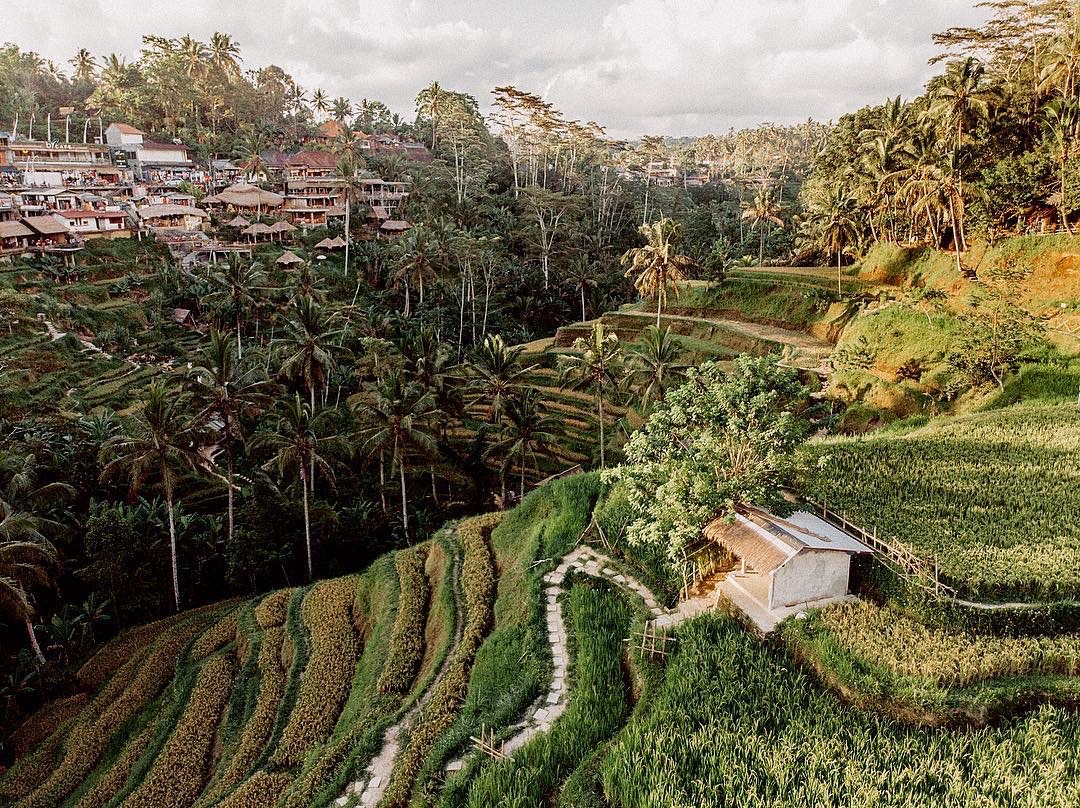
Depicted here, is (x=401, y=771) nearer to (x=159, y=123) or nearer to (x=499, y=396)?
(x=499, y=396)

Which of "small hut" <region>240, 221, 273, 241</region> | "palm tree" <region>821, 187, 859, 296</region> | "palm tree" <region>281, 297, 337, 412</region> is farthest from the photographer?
"small hut" <region>240, 221, 273, 241</region>

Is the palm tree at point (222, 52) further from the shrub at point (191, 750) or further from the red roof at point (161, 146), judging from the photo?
the shrub at point (191, 750)

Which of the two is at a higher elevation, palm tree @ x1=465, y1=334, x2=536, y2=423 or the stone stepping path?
palm tree @ x1=465, y1=334, x2=536, y2=423

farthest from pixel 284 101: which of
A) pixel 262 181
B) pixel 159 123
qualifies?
pixel 262 181

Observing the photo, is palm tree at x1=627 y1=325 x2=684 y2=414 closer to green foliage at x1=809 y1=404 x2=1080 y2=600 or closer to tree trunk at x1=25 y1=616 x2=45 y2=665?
green foliage at x1=809 y1=404 x2=1080 y2=600

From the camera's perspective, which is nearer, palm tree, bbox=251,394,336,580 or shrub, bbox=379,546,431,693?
shrub, bbox=379,546,431,693

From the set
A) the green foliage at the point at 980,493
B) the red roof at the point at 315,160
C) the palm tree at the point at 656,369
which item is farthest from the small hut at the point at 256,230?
the green foliage at the point at 980,493

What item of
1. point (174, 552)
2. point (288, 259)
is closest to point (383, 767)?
point (174, 552)

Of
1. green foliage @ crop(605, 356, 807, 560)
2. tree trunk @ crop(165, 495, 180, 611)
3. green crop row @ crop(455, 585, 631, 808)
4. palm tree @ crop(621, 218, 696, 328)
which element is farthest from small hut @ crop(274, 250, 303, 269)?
green crop row @ crop(455, 585, 631, 808)
